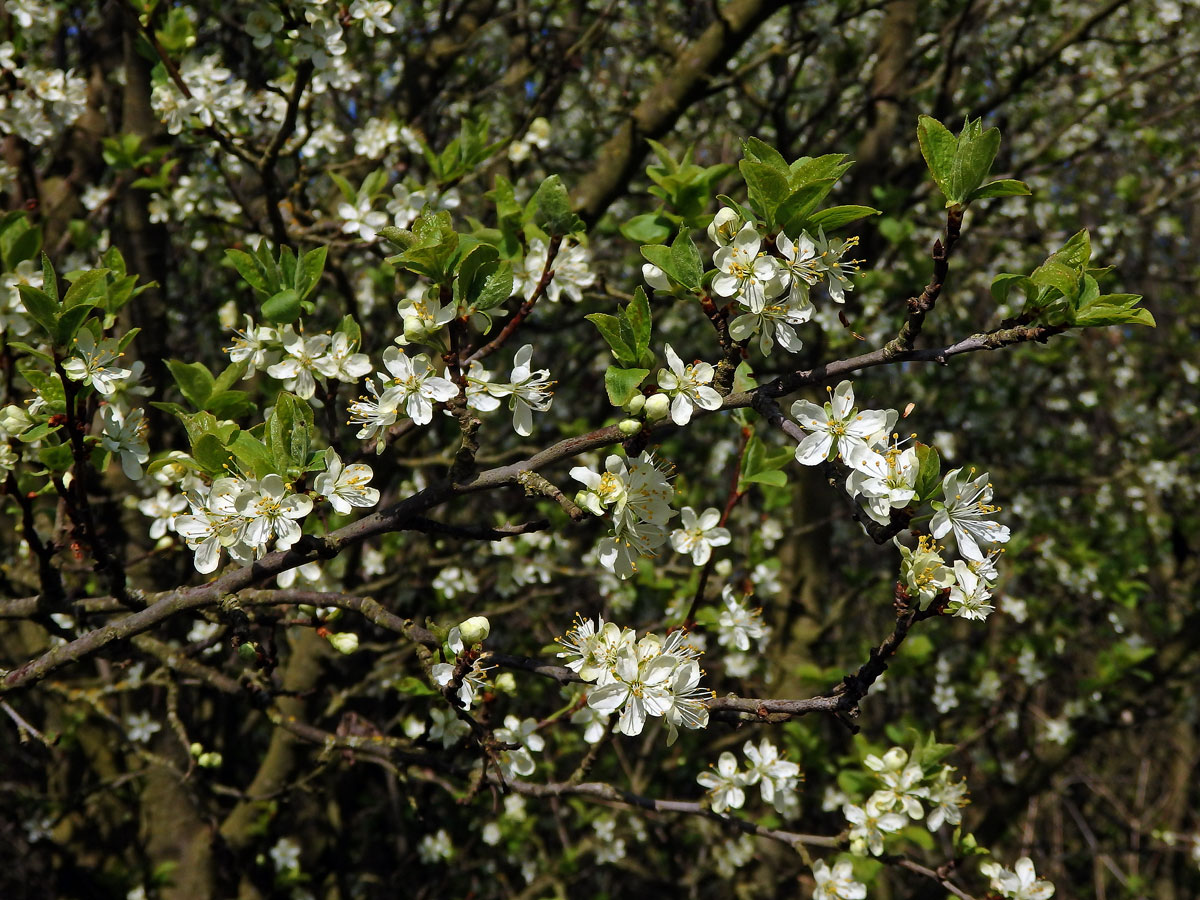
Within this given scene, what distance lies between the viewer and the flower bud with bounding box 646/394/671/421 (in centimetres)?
146

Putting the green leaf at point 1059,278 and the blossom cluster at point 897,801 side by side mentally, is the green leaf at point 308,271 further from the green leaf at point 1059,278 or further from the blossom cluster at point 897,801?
the blossom cluster at point 897,801

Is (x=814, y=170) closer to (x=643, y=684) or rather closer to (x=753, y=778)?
(x=643, y=684)

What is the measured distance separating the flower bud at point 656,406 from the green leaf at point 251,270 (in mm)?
948

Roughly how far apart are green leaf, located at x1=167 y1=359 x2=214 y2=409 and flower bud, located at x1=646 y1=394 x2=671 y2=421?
3.28 ft

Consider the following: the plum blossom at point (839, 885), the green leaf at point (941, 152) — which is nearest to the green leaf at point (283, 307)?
the green leaf at point (941, 152)

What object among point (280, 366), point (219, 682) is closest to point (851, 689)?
point (280, 366)

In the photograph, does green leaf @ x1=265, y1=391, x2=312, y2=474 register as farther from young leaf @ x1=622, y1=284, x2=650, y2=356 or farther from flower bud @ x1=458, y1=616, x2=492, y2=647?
young leaf @ x1=622, y1=284, x2=650, y2=356

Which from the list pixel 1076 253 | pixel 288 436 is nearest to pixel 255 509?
pixel 288 436

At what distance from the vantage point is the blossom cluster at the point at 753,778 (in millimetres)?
2207

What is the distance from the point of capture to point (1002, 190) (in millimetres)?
1401

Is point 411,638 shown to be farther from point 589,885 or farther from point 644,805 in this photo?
point 589,885

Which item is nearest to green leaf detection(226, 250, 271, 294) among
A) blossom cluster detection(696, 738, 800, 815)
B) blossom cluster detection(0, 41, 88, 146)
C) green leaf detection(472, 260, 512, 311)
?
green leaf detection(472, 260, 512, 311)

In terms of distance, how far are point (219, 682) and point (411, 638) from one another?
3.25 ft

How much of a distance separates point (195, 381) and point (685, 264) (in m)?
1.10
